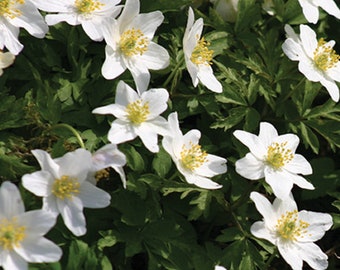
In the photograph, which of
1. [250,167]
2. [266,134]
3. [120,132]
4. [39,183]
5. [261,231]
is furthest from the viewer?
[266,134]

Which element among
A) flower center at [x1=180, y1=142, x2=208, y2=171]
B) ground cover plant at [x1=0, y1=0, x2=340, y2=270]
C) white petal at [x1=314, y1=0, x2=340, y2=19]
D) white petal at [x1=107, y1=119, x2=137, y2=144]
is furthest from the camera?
white petal at [x1=314, y1=0, x2=340, y2=19]

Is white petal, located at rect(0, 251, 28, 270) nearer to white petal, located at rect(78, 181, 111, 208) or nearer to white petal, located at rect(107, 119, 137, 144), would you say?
white petal, located at rect(78, 181, 111, 208)

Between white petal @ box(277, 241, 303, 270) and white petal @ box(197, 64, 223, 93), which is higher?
white petal @ box(197, 64, 223, 93)

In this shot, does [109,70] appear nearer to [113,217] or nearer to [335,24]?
[113,217]

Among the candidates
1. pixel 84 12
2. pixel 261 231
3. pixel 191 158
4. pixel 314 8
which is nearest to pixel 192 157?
pixel 191 158

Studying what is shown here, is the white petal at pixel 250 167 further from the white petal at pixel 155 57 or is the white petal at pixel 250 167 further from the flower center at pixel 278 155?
the white petal at pixel 155 57

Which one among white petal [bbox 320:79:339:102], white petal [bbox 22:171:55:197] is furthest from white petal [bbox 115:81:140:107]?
white petal [bbox 320:79:339:102]

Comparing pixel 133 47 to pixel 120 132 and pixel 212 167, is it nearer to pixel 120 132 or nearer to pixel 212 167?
pixel 120 132
